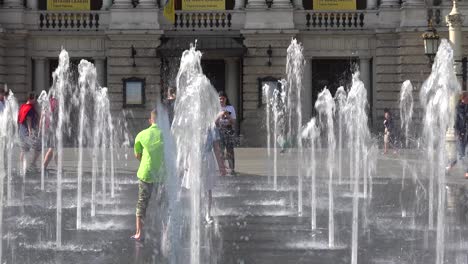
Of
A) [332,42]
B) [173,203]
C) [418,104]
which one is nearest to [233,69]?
[332,42]

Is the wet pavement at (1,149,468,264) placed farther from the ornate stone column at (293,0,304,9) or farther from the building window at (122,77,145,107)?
the ornate stone column at (293,0,304,9)

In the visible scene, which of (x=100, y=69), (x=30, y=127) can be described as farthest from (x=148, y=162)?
(x=100, y=69)

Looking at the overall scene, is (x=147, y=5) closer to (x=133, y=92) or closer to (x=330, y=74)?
(x=133, y=92)

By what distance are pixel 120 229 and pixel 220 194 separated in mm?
4134

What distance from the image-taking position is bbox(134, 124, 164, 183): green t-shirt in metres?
9.86

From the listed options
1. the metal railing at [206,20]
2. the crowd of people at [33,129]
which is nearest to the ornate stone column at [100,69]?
the metal railing at [206,20]

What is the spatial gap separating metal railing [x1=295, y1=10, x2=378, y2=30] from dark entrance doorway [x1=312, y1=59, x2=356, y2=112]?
1548 mm

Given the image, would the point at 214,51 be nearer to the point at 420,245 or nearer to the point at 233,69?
the point at 233,69

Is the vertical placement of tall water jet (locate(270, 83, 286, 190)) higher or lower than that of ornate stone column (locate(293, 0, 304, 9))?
lower

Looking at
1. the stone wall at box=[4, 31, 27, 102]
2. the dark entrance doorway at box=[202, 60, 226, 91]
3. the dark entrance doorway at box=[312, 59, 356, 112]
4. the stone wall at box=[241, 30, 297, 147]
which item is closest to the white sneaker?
the stone wall at box=[241, 30, 297, 147]

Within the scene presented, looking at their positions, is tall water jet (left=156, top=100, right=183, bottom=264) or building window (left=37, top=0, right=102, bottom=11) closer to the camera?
tall water jet (left=156, top=100, right=183, bottom=264)

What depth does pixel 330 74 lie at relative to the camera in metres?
34.8

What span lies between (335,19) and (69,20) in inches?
419

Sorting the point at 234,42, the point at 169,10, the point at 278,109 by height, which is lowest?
the point at 278,109
